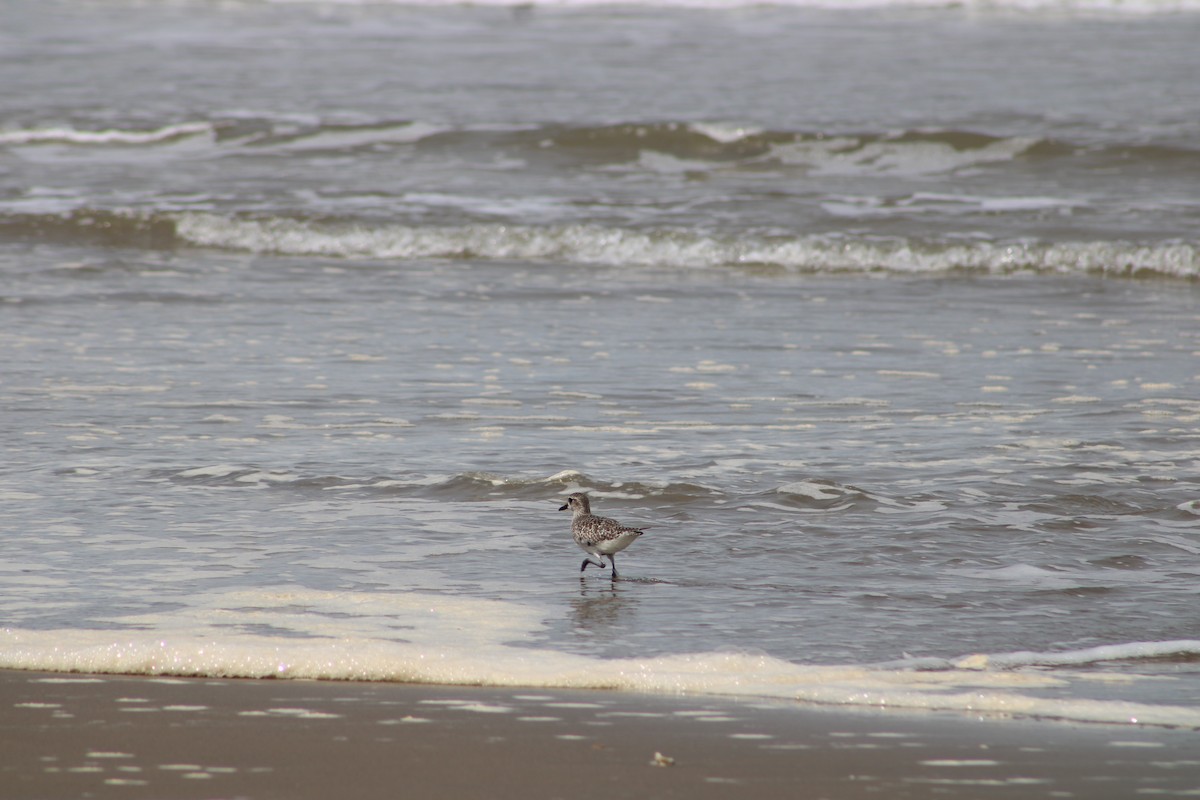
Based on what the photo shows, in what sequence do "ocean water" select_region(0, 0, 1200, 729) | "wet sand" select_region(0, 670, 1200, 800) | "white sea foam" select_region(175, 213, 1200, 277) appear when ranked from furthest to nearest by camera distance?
"white sea foam" select_region(175, 213, 1200, 277), "ocean water" select_region(0, 0, 1200, 729), "wet sand" select_region(0, 670, 1200, 800)

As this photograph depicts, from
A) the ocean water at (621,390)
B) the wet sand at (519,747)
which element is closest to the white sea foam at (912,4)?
the ocean water at (621,390)

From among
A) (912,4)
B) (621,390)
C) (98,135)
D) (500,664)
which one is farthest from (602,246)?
(912,4)

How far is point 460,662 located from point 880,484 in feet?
8.85

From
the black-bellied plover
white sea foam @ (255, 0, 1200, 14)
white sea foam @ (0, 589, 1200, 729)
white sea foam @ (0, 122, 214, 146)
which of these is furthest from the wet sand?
white sea foam @ (255, 0, 1200, 14)

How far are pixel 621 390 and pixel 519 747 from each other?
16.3 feet

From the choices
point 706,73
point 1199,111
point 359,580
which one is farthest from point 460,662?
point 706,73

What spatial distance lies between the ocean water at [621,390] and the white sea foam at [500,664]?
0.02 meters

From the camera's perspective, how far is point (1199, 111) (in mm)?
21594

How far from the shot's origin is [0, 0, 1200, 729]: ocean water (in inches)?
187

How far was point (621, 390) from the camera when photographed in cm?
870

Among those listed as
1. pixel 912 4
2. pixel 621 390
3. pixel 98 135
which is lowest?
pixel 621 390

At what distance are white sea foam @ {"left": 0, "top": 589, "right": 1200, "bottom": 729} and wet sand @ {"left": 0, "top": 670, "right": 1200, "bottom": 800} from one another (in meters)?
0.09

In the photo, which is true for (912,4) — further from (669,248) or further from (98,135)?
(669,248)

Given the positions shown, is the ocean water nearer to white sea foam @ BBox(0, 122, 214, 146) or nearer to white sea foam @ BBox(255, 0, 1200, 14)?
white sea foam @ BBox(0, 122, 214, 146)
